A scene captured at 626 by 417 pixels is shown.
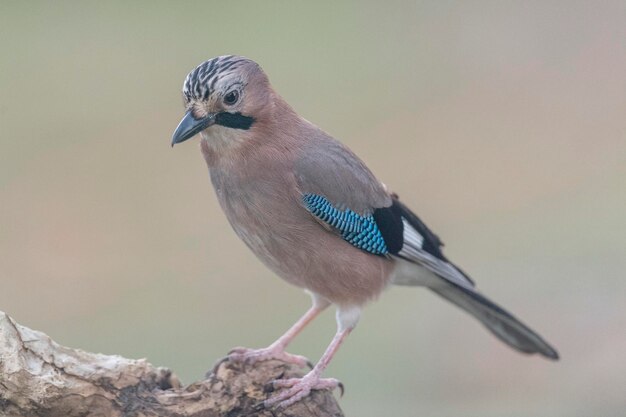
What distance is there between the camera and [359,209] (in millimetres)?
5453

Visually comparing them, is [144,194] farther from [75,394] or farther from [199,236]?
[75,394]

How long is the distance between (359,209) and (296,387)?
37.7 inches

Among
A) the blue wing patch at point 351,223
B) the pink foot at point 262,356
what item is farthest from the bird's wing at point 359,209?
the pink foot at point 262,356

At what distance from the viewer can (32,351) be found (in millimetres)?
4273

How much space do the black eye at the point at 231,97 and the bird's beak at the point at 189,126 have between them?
88mm

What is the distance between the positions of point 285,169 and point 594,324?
5.00m

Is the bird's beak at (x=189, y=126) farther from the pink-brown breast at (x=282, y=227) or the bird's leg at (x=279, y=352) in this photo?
the bird's leg at (x=279, y=352)

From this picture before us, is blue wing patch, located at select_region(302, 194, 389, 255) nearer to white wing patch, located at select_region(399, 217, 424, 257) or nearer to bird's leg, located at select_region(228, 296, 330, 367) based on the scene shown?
white wing patch, located at select_region(399, 217, 424, 257)

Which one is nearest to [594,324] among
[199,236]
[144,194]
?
[199,236]

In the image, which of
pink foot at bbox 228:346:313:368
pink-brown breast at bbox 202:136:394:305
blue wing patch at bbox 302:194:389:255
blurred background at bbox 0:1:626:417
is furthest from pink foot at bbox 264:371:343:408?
blurred background at bbox 0:1:626:417

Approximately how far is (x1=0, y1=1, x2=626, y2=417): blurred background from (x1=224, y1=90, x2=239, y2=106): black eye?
3513 mm

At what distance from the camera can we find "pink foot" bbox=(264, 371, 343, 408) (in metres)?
4.82

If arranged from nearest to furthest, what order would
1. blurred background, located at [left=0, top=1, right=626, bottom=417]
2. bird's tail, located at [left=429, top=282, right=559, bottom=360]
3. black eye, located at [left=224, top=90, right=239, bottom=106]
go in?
black eye, located at [left=224, top=90, right=239, bottom=106] → bird's tail, located at [left=429, top=282, right=559, bottom=360] → blurred background, located at [left=0, top=1, right=626, bottom=417]

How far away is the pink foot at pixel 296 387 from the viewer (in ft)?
15.8
